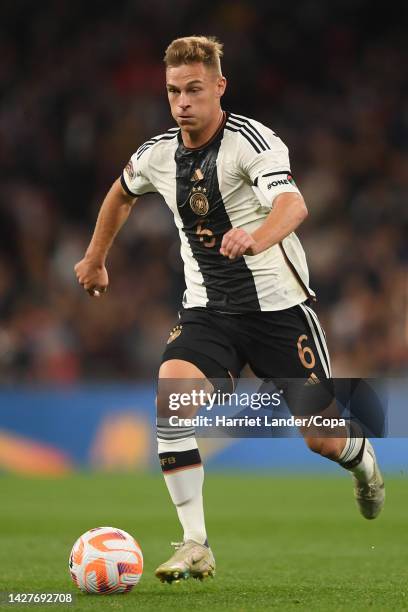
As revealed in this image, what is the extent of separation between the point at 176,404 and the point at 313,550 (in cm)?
219

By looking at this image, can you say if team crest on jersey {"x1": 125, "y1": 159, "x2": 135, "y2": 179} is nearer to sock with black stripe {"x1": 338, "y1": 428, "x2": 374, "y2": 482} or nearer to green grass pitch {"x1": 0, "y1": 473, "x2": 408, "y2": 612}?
sock with black stripe {"x1": 338, "y1": 428, "x2": 374, "y2": 482}

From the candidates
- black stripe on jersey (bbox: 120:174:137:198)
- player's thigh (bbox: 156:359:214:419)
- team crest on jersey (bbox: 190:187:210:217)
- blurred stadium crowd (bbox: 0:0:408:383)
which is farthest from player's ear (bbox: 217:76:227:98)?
blurred stadium crowd (bbox: 0:0:408:383)

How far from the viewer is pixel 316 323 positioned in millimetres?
Answer: 5590

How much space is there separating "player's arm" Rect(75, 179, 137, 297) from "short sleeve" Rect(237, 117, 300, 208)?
2.55ft

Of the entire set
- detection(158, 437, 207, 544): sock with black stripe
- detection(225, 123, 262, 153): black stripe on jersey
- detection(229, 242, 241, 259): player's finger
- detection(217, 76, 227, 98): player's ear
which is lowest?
detection(158, 437, 207, 544): sock with black stripe

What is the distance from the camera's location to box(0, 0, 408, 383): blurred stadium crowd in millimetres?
13094

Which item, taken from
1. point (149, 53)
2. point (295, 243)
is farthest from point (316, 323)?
point (149, 53)

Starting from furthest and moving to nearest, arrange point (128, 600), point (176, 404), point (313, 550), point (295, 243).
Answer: point (313, 550), point (295, 243), point (176, 404), point (128, 600)

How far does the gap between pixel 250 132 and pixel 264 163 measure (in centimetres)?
21

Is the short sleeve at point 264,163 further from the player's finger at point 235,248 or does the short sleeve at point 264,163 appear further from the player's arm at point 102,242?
the player's arm at point 102,242

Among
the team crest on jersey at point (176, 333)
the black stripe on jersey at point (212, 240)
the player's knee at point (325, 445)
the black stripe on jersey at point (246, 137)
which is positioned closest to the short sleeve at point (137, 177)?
the black stripe on jersey at point (212, 240)

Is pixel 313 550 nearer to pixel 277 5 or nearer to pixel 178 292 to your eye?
pixel 178 292

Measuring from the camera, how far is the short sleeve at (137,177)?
555cm

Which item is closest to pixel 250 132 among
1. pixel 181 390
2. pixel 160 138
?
pixel 160 138
